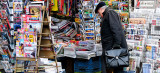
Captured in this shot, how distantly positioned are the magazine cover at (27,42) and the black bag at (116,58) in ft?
3.71

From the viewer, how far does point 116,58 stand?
353 cm

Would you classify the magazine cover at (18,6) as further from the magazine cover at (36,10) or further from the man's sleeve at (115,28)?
the man's sleeve at (115,28)

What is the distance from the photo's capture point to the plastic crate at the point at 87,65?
14.3 feet

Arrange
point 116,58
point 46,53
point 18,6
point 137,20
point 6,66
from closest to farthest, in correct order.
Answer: point 116,58 → point 46,53 → point 18,6 → point 6,66 → point 137,20

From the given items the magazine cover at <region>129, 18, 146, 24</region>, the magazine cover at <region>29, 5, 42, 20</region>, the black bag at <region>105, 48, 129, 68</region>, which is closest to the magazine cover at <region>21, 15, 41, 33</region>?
the magazine cover at <region>29, 5, 42, 20</region>

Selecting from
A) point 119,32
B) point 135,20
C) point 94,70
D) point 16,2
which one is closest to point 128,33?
point 135,20

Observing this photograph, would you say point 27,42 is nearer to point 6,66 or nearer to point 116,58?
point 6,66

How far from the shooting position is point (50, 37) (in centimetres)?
366

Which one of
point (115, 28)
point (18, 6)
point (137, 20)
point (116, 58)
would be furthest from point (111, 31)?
point (137, 20)

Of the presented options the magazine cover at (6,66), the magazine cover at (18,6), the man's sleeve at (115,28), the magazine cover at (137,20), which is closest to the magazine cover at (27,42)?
the magazine cover at (18,6)

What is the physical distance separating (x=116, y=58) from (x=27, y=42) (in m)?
1.39

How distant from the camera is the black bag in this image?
352 centimetres

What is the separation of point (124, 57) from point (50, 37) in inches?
47.1

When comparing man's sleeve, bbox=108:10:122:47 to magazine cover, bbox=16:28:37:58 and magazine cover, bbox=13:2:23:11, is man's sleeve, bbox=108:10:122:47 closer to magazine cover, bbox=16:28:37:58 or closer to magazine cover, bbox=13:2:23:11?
magazine cover, bbox=16:28:37:58
